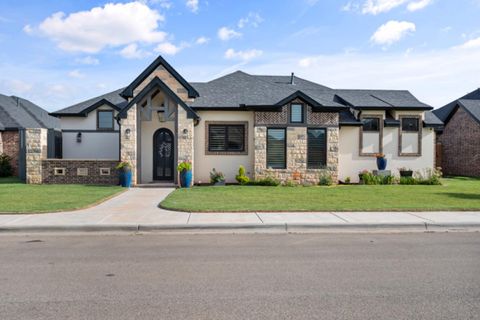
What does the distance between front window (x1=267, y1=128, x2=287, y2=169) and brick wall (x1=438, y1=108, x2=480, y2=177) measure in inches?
581

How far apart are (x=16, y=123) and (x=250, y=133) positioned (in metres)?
16.5

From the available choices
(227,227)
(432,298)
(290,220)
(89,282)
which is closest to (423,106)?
(290,220)

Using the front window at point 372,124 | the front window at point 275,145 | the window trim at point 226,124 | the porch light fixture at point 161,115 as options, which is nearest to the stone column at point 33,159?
the porch light fixture at point 161,115

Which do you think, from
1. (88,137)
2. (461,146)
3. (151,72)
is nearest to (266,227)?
(151,72)

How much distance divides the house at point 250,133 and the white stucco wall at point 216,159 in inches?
2.0

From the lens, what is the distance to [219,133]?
19.1 meters

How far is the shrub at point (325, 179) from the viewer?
18.6 meters

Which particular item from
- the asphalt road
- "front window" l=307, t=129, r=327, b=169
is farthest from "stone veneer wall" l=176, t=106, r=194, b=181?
the asphalt road

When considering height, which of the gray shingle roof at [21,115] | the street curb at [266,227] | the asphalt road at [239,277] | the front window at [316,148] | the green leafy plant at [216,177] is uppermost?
the gray shingle roof at [21,115]

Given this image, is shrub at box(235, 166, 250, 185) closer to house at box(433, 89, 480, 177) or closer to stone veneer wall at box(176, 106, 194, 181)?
stone veneer wall at box(176, 106, 194, 181)

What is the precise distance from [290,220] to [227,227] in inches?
63.0

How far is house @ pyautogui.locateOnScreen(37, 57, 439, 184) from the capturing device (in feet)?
58.6

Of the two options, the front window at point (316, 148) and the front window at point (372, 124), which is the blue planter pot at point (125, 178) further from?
the front window at point (372, 124)

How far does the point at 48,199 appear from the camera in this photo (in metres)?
12.3
